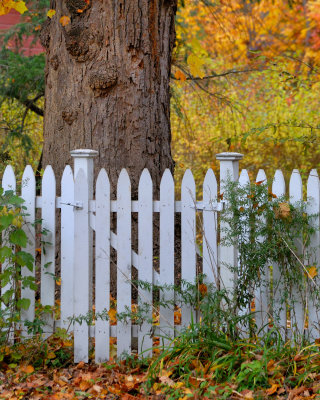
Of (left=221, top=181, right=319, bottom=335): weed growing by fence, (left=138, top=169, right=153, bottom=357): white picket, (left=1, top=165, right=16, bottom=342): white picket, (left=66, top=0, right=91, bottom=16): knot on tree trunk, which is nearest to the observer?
(left=221, top=181, right=319, bottom=335): weed growing by fence

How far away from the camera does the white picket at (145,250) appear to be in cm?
425

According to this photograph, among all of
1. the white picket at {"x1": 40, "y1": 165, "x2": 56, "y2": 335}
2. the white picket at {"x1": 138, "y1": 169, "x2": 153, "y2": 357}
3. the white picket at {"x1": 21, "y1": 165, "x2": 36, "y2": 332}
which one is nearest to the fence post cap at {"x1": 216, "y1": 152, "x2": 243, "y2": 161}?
the white picket at {"x1": 138, "y1": 169, "x2": 153, "y2": 357}

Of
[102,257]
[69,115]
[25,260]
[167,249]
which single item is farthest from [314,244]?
[69,115]

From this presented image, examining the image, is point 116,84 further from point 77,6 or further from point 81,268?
point 81,268

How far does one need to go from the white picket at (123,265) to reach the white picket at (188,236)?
0.40 m

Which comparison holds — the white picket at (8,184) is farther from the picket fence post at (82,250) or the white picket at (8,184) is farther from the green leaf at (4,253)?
the picket fence post at (82,250)

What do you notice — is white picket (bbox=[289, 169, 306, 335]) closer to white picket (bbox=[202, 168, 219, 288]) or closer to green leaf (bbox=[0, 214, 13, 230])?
white picket (bbox=[202, 168, 219, 288])

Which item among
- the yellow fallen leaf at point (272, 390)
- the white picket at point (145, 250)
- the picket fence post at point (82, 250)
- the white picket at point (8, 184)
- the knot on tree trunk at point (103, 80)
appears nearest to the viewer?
the yellow fallen leaf at point (272, 390)

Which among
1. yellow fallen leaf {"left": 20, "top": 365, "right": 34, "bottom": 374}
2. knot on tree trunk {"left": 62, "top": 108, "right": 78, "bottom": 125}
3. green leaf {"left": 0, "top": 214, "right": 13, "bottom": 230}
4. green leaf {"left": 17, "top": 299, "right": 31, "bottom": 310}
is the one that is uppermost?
knot on tree trunk {"left": 62, "top": 108, "right": 78, "bottom": 125}

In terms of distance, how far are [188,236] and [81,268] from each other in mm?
852

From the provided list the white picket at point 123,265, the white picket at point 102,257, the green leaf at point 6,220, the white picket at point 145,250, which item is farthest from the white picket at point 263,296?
the green leaf at point 6,220

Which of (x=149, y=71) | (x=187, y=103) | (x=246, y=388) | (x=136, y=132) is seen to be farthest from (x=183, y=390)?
(x=187, y=103)

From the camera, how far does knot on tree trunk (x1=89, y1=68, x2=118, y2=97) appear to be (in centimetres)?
515

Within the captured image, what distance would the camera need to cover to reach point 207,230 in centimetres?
422
